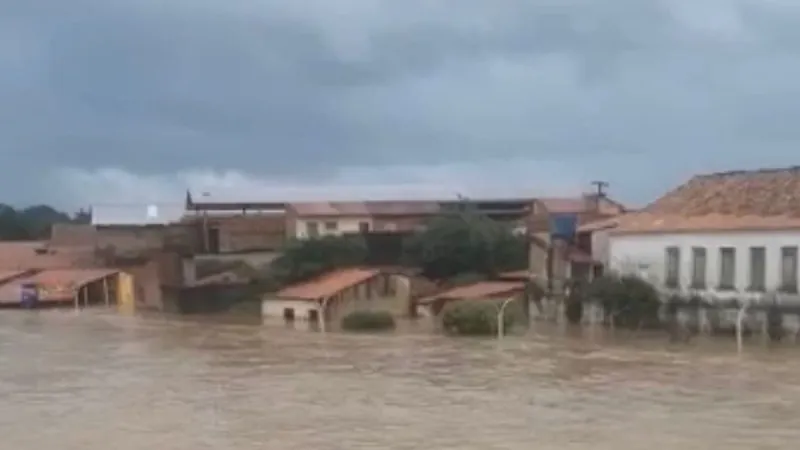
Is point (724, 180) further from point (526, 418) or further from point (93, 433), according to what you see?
point (93, 433)

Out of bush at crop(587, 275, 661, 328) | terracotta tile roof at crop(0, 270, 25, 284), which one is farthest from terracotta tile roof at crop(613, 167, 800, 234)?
terracotta tile roof at crop(0, 270, 25, 284)

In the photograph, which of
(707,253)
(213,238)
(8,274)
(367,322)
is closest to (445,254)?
(367,322)

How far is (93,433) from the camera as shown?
18094 mm

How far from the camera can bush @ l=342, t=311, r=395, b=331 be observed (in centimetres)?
3884

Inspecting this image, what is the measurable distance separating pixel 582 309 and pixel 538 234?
27.5 feet

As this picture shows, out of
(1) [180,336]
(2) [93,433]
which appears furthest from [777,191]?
(2) [93,433]

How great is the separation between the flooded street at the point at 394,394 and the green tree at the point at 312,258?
464 inches

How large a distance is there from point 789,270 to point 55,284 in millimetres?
29106

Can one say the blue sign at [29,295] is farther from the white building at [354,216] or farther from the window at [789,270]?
the window at [789,270]

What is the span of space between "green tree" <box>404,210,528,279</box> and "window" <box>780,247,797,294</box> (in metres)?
15.4

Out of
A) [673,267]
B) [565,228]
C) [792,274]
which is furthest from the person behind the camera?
[565,228]

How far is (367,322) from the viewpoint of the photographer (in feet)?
128

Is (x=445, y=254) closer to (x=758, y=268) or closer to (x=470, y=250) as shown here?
(x=470, y=250)

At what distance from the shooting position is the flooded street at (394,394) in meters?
17.6
